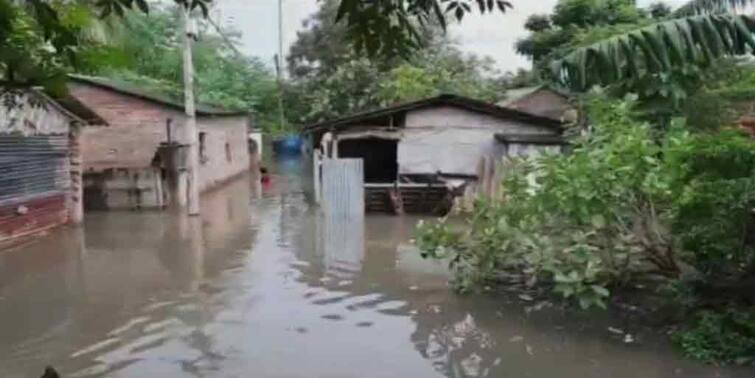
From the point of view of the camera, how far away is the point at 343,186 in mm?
19188

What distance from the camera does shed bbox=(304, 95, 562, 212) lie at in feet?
65.8

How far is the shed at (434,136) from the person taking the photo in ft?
65.8

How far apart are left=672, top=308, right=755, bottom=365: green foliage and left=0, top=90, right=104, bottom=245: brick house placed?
1166 centimetres

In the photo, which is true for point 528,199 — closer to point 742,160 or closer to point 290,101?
point 742,160

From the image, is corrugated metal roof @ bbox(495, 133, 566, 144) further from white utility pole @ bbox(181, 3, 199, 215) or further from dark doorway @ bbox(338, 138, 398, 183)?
white utility pole @ bbox(181, 3, 199, 215)

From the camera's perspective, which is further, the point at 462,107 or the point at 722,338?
the point at 462,107

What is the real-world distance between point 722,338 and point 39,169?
14369 mm

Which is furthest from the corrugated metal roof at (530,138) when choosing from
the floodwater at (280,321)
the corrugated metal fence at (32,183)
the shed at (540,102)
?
the corrugated metal fence at (32,183)

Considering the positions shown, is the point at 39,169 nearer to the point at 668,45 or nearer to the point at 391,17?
the point at 668,45

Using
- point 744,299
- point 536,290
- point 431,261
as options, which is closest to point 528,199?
point 536,290

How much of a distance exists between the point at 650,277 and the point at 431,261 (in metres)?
4.32

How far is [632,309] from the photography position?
970cm

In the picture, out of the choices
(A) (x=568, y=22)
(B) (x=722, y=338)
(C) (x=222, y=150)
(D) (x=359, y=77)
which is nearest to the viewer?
(B) (x=722, y=338)

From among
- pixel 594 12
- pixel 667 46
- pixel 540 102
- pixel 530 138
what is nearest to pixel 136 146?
pixel 530 138
